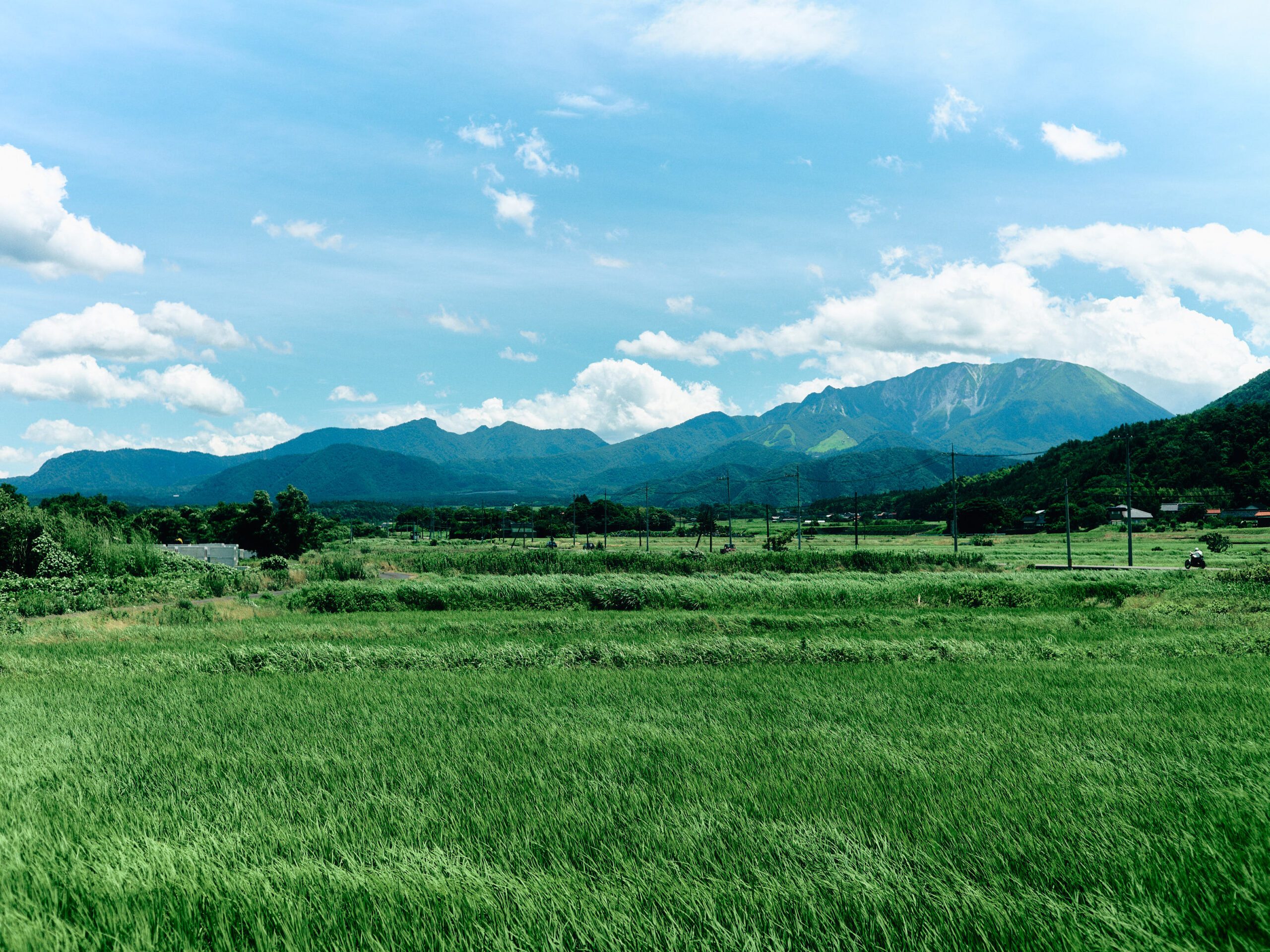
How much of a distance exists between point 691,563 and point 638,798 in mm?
38894

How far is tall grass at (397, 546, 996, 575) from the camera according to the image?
43.9 meters

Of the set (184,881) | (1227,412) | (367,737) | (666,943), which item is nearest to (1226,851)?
(666,943)

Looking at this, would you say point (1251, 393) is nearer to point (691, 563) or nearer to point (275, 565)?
point (691, 563)

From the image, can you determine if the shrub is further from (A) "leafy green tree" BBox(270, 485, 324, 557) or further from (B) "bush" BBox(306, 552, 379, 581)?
(A) "leafy green tree" BBox(270, 485, 324, 557)

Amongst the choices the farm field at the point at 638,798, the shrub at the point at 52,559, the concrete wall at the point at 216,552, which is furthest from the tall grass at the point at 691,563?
the farm field at the point at 638,798

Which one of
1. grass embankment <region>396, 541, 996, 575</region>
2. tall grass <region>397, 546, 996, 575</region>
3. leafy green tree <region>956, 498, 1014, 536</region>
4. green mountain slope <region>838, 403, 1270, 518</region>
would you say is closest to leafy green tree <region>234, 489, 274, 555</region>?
grass embankment <region>396, 541, 996, 575</region>

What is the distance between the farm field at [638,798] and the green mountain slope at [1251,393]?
6322 inches

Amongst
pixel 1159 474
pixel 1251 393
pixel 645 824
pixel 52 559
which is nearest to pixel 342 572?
pixel 52 559

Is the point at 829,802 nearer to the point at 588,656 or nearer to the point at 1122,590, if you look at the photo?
the point at 588,656

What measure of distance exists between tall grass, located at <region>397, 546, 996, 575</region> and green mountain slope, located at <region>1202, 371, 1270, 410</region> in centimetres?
12497

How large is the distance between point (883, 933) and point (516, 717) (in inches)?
282

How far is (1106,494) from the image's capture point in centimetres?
9994

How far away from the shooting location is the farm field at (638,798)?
401 centimetres

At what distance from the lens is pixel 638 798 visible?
6285 millimetres
